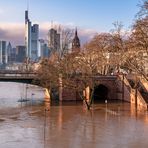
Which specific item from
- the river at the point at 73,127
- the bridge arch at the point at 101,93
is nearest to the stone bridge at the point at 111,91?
the bridge arch at the point at 101,93

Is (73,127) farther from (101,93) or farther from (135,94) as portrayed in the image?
(101,93)

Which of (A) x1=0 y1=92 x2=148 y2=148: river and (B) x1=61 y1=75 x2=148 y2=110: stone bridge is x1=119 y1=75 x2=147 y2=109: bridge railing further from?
(A) x1=0 y1=92 x2=148 y2=148: river

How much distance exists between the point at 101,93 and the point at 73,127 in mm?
39558

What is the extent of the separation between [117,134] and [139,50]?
20.2 meters

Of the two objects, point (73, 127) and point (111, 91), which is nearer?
point (73, 127)

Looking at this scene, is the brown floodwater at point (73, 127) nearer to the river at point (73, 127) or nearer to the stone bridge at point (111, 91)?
the river at point (73, 127)

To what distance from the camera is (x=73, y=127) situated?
47.5 metres

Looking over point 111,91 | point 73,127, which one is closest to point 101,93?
point 111,91

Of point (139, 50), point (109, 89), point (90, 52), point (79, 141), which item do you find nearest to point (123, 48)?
point (139, 50)

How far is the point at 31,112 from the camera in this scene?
61312 millimetres

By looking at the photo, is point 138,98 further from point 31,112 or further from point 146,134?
point 146,134

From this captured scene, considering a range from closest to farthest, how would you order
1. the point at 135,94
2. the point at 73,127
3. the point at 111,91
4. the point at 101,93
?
the point at 73,127, the point at 135,94, the point at 111,91, the point at 101,93

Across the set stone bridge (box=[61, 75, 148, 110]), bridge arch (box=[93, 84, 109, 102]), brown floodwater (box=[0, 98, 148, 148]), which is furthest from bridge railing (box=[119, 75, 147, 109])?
bridge arch (box=[93, 84, 109, 102])

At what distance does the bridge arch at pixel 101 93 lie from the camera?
8394cm
